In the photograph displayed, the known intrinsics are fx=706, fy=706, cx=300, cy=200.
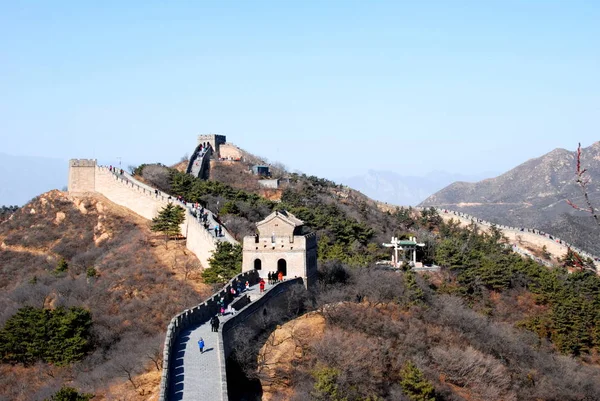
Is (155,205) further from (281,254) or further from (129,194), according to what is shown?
(281,254)

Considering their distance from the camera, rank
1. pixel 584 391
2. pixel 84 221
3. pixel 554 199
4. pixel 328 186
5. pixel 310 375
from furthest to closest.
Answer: pixel 554 199, pixel 328 186, pixel 84 221, pixel 584 391, pixel 310 375

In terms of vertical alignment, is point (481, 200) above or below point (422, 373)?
above

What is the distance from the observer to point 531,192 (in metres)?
153

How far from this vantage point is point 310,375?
71.7 ft

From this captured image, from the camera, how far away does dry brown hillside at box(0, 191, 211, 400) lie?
938 inches

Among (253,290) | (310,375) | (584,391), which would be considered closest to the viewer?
(310,375)

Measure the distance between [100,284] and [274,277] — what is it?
1220 cm

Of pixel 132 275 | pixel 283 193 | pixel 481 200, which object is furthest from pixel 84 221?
pixel 481 200

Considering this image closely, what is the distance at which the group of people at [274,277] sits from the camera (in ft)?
91.7

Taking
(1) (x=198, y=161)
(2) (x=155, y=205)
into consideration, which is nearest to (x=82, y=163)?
(2) (x=155, y=205)

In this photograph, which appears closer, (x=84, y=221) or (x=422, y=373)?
(x=422, y=373)

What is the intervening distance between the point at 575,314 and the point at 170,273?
21.2m

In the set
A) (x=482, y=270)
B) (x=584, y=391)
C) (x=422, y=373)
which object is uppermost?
(x=482, y=270)

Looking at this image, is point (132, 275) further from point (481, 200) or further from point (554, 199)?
point (481, 200)
